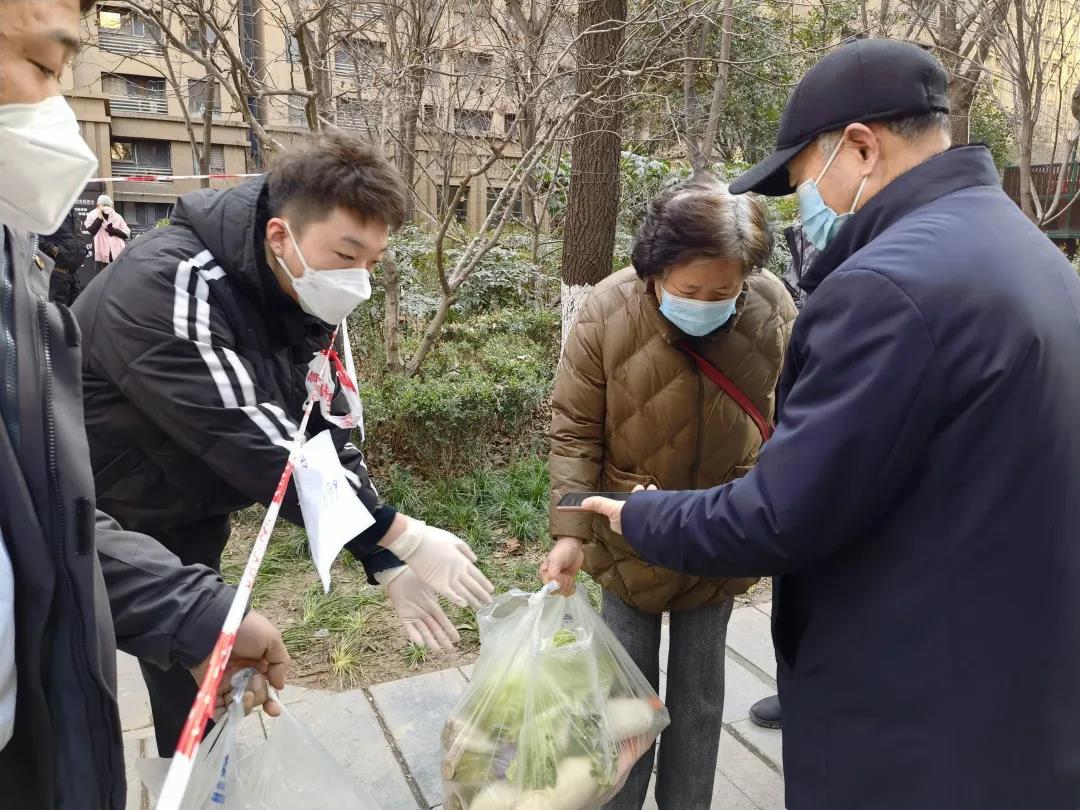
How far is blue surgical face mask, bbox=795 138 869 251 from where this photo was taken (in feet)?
5.03

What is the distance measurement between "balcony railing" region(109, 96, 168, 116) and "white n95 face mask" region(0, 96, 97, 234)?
2841 centimetres

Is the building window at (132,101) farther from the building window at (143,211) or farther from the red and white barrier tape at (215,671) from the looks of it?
the red and white barrier tape at (215,671)

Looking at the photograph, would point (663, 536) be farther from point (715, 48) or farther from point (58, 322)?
point (715, 48)

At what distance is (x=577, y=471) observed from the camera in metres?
2.21

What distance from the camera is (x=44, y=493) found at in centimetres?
112

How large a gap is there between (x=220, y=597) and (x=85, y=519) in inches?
15.8

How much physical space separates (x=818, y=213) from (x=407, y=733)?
2.34 metres

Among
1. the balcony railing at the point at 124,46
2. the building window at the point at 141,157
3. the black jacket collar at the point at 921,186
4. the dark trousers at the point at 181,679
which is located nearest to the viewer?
the black jacket collar at the point at 921,186

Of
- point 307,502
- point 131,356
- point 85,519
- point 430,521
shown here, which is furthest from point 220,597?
point 430,521

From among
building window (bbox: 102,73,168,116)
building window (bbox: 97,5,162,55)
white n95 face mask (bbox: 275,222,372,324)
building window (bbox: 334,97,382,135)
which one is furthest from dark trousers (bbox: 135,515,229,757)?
building window (bbox: 102,73,168,116)

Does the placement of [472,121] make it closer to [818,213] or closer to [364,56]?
[364,56]

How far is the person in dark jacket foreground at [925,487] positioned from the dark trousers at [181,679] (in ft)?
4.12

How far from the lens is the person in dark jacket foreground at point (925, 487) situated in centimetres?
122

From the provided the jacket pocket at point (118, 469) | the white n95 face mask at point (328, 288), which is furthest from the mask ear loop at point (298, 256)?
the jacket pocket at point (118, 469)
